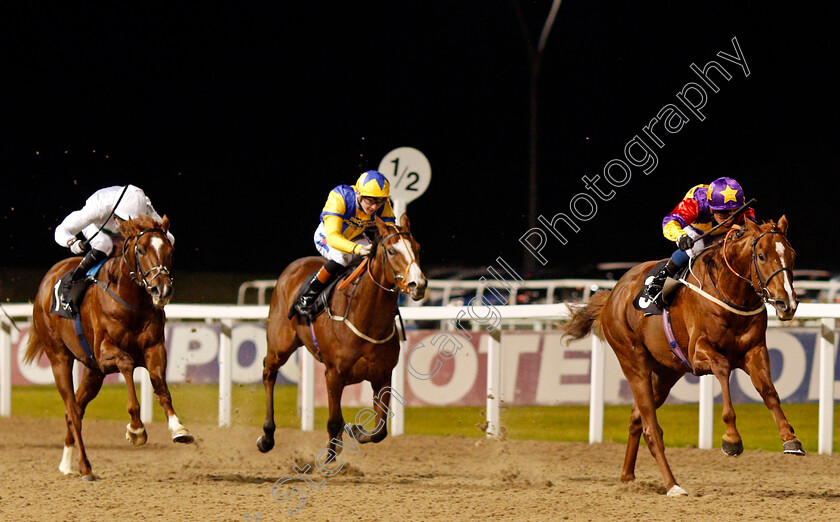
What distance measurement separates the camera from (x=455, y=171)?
30.4 metres

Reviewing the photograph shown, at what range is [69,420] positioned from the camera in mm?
6727

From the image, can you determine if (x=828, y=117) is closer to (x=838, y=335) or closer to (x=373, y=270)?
(x=838, y=335)

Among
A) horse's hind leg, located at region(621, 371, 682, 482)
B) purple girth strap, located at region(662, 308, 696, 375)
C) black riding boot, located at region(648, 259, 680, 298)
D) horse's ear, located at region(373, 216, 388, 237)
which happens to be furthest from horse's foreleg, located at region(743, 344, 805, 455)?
horse's ear, located at region(373, 216, 388, 237)

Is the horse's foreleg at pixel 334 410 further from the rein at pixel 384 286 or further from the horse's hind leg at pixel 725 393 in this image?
the horse's hind leg at pixel 725 393

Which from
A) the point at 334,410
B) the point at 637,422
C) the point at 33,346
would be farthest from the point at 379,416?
the point at 33,346

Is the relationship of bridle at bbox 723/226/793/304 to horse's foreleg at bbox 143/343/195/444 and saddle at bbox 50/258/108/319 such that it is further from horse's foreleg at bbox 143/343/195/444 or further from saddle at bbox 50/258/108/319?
saddle at bbox 50/258/108/319

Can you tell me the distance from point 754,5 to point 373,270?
1968 centimetres

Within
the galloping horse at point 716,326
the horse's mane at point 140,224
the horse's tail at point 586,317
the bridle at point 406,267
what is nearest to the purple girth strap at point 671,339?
the galloping horse at point 716,326

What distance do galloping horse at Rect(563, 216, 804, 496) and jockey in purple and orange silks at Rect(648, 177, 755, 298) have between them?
15 cm

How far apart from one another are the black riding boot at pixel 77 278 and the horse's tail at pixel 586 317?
3006 millimetres

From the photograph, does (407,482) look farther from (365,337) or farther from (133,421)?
(133,421)

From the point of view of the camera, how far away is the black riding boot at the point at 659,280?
20.2ft

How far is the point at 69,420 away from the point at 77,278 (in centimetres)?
89

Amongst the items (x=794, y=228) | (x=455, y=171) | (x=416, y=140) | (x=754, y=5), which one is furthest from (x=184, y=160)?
(x=794, y=228)
